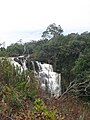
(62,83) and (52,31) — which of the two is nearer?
(62,83)

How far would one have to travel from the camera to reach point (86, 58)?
59.9 feet

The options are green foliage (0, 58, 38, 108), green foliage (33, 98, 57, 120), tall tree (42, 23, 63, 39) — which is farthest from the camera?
tall tree (42, 23, 63, 39)

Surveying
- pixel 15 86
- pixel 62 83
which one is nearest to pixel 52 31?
pixel 62 83

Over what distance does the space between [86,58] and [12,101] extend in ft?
43.3

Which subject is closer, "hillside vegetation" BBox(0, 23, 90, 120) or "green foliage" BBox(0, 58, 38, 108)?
"hillside vegetation" BBox(0, 23, 90, 120)

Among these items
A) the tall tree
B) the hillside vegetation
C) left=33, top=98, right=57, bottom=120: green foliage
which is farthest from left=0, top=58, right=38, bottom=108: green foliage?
the tall tree

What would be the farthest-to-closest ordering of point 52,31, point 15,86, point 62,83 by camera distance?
point 52,31, point 62,83, point 15,86

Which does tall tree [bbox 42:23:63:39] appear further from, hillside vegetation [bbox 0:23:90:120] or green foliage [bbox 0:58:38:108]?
green foliage [bbox 0:58:38:108]

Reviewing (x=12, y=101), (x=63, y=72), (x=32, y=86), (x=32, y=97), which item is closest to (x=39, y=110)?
(x=12, y=101)

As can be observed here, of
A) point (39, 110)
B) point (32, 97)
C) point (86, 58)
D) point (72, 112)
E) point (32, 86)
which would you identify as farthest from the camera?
point (86, 58)

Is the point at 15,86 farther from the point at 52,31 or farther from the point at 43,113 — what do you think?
the point at 52,31

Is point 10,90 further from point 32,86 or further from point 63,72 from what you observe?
point 63,72

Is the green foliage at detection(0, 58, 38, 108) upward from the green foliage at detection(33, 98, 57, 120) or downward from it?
upward

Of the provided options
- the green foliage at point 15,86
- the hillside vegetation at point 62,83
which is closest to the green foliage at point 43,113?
Answer: the hillside vegetation at point 62,83
